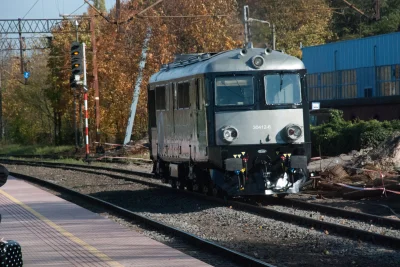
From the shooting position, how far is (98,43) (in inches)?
1921

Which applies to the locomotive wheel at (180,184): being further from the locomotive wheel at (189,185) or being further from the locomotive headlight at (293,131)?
the locomotive headlight at (293,131)

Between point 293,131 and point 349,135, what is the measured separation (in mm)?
13548

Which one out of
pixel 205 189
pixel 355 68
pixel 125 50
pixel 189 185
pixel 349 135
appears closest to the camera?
pixel 205 189

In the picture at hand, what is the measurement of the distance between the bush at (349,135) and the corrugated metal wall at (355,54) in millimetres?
17565

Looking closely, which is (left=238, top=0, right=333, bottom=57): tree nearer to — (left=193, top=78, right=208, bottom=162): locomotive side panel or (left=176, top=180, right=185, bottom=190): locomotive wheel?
(left=176, top=180, right=185, bottom=190): locomotive wheel

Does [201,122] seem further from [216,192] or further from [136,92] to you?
[136,92]

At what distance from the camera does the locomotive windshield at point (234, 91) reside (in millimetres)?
17172

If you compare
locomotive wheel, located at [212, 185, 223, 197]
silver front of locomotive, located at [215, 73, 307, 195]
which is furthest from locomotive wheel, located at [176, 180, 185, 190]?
silver front of locomotive, located at [215, 73, 307, 195]


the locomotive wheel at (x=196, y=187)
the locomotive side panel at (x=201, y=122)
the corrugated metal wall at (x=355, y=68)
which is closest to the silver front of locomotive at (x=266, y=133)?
the locomotive side panel at (x=201, y=122)

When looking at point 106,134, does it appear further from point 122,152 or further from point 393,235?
point 393,235

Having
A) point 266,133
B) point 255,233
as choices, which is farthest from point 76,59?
point 255,233

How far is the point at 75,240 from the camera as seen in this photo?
1182cm

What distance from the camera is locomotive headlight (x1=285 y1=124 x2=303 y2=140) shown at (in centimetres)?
1705

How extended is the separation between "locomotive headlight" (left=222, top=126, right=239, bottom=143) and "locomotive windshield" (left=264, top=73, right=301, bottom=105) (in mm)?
1105
